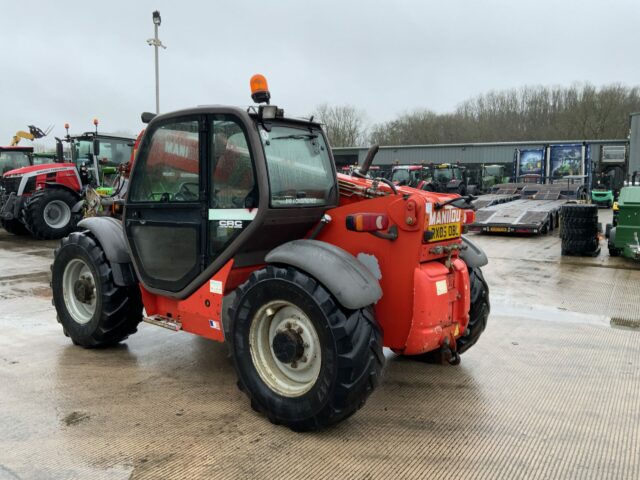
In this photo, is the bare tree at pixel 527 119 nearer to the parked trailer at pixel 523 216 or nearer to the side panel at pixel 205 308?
the parked trailer at pixel 523 216

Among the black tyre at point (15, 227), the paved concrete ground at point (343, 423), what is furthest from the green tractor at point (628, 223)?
the black tyre at point (15, 227)

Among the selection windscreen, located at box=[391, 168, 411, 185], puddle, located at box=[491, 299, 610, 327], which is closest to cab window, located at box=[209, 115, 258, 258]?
puddle, located at box=[491, 299, 610, 327]

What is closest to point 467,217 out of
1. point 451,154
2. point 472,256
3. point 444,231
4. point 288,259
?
point 444,231

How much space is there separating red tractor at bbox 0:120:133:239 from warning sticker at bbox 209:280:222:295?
9.98 metres

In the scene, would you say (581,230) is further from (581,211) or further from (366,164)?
(366,164)

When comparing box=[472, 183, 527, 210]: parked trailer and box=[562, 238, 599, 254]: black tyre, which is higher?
box=[472, 183, 527, 210]: parked trailer

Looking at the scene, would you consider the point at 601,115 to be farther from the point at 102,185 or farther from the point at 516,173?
the point at 102,185

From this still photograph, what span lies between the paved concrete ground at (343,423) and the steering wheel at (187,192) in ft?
4.49

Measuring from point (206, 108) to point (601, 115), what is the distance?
56.1 meters

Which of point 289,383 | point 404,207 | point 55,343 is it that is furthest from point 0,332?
point 404,207

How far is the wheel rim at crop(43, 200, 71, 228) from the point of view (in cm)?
1295

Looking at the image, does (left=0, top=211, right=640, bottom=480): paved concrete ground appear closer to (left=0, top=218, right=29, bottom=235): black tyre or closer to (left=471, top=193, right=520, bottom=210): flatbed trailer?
(left=0, top=218, right=29, bottom=235): black tyre

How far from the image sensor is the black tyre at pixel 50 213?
12500 millimetres

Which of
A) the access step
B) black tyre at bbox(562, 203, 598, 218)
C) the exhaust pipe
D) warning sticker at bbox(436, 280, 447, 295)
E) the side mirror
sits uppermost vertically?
the side mirror
